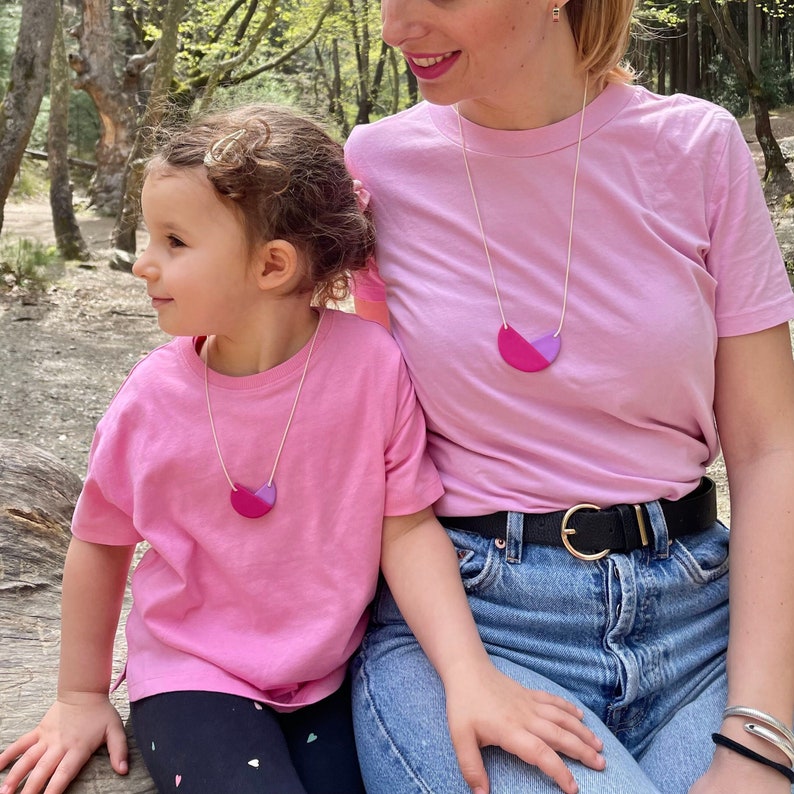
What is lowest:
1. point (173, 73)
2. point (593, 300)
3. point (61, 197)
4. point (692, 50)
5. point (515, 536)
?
point (692, 50)

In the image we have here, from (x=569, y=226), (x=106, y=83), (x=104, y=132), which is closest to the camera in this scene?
(x=569, y=226)

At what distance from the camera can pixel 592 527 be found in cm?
149

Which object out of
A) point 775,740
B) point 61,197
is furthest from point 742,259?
point 61,197

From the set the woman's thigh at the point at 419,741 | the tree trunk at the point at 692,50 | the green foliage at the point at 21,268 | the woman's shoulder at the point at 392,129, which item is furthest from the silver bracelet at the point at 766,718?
the tree trunk at the point at 692,50

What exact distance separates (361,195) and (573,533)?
655 mm

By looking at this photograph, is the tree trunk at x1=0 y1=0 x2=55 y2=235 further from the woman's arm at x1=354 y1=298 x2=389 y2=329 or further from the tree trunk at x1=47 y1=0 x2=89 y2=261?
the woman's arm at x1=354 y1=298 x2=389 y2=329

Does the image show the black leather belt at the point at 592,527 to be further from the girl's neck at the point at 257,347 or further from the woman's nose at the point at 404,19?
the woman's nose at the point at 404,19

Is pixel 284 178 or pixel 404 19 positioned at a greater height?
pixel 404 19

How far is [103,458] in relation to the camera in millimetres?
1481

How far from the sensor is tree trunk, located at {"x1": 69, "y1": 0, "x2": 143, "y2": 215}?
14.7m

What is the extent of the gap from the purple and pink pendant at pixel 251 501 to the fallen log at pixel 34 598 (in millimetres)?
435

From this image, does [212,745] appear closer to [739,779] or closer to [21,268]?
[739,779]

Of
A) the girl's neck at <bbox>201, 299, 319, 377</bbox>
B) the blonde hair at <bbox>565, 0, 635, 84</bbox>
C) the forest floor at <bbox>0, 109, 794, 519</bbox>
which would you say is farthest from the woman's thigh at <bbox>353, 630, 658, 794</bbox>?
the forest floor at <bbox>0, 109, 794, 519</bbox>

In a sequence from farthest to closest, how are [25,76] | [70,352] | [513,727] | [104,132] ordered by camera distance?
[104,132] < [25,76] < [70,352] < [513,727]
